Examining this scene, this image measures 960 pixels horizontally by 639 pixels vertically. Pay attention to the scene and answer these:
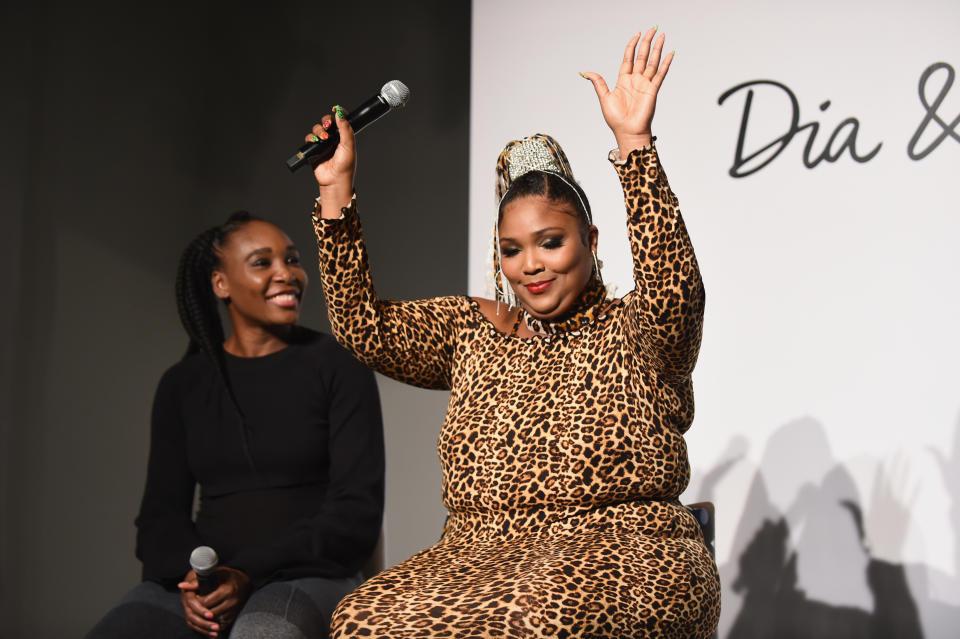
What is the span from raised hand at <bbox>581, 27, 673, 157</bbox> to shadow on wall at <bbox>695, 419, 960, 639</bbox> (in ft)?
4.69

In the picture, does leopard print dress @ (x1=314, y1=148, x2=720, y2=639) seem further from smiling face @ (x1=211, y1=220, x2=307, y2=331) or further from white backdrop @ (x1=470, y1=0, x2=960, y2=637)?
white backdrop @ (x1=470, y1=0, x2=960, y2=637)

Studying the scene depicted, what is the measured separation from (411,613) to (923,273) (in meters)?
1.85

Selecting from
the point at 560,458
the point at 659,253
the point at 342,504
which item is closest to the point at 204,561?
the point at 342,504

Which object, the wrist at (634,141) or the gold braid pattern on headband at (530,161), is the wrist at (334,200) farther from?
the wrist at (634,141)

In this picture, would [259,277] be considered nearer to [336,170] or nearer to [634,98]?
[336,170]

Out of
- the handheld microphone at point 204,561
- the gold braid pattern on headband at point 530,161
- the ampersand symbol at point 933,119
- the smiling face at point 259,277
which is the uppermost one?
the ampersand symbol at point 933,119

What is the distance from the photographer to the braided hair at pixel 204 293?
107 inches

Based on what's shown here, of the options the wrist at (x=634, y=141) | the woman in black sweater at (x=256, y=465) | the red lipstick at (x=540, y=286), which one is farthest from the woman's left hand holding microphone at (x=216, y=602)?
the wrist at (x=634, y=141)

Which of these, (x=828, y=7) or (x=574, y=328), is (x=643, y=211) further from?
(x=828, y=7)

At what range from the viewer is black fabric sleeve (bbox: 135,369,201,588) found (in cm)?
237

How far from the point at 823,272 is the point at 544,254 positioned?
1.22m

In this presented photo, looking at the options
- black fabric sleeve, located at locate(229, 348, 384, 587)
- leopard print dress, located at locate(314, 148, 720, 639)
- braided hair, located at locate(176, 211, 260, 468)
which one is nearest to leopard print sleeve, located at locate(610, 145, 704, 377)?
leopard print dress, located at locate(314, 148, 720, 639)

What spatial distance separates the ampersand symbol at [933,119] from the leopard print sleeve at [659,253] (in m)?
1.31

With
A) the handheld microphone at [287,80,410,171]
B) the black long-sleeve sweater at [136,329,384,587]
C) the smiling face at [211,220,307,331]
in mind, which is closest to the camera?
the handheld microphone at [287,80,410,171]
